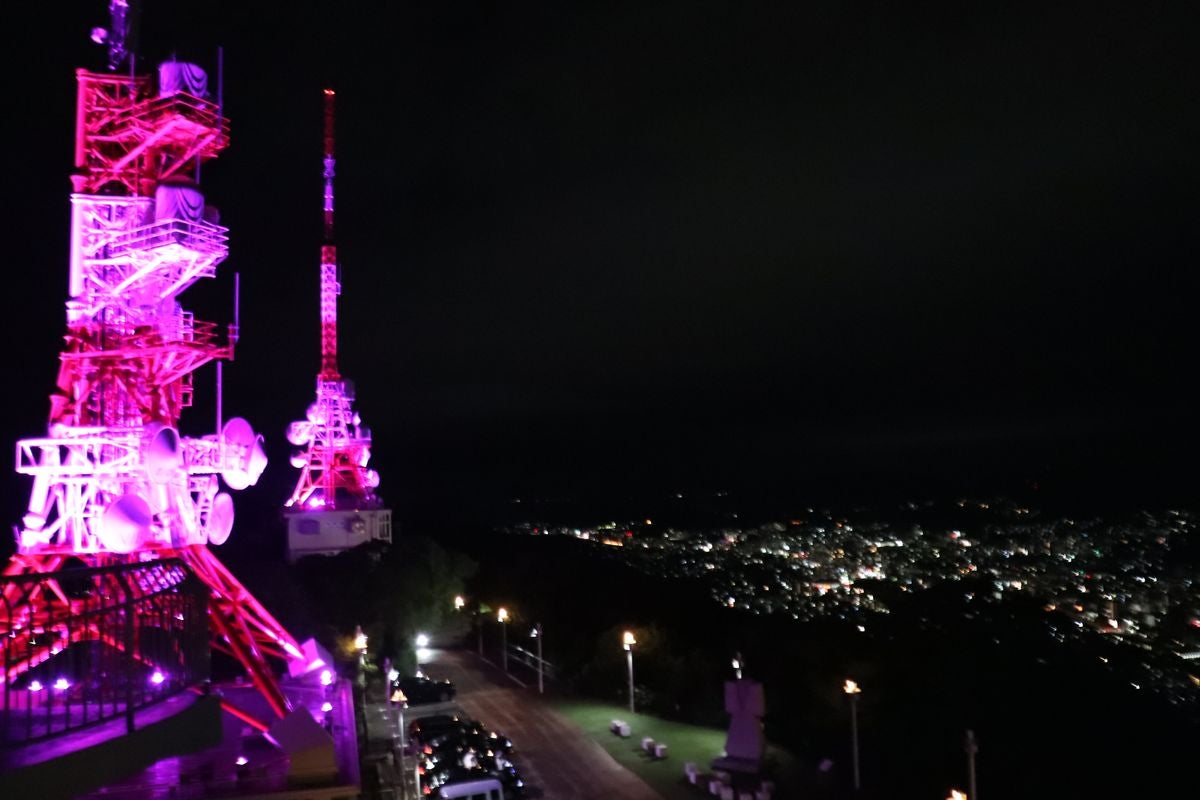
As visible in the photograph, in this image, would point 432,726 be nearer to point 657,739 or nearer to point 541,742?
point 541,742

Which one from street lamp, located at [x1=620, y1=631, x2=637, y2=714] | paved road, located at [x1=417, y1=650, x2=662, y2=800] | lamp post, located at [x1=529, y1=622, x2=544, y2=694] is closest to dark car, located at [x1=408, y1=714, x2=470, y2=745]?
paved road, located at [x1=417, y1=650, x2=662, y2=800]

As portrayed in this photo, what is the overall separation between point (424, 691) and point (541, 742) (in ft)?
13.8

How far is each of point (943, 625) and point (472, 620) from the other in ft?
48.8

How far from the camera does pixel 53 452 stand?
14500 millimetres

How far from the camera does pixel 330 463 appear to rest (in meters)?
39.4

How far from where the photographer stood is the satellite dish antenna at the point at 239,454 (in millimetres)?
15836

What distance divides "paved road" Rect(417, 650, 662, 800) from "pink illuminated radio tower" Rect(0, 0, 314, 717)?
4.45m

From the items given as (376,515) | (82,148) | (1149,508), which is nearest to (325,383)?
(376,515)

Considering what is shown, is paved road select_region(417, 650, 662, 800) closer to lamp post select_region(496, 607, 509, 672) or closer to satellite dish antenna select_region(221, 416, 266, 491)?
lamp post select_region(496, 607, 509, 672)

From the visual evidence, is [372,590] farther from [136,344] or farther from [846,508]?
[846,508]

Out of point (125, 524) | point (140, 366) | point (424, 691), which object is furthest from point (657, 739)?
point (140, 366)

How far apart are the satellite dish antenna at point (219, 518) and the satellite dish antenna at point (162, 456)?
1.21 m

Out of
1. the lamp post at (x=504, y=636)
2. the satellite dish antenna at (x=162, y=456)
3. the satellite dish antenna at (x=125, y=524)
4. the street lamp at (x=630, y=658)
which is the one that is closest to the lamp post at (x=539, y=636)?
the lamp post at (x=504, y=636)

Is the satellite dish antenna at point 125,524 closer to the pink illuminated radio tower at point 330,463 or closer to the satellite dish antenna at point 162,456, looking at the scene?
the satellite dish antenna at point 162,456
